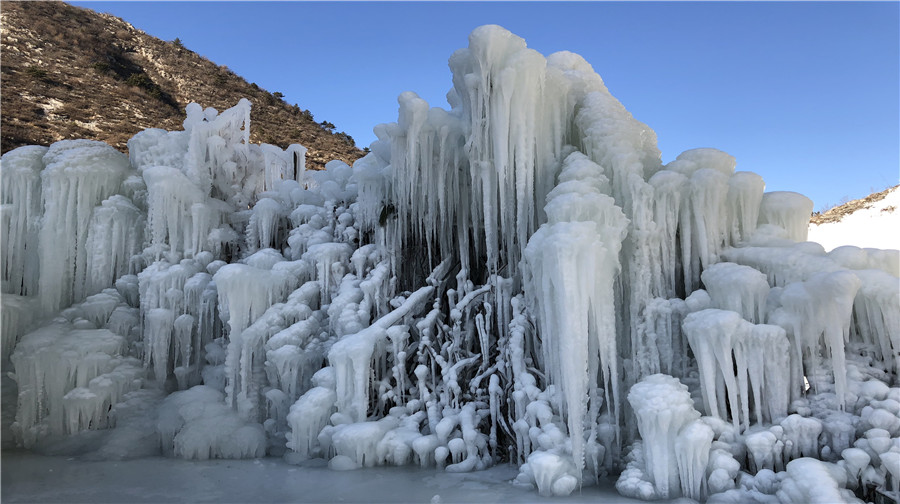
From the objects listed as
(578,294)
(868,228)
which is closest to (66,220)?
(578,294)

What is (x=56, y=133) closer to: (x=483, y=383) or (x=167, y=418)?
(x=167, y=418)

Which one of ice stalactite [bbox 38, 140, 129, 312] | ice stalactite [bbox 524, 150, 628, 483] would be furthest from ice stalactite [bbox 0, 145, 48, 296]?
ice stalactite [bbox 524, 150, 628, 483]

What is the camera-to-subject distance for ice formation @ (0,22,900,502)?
635cm

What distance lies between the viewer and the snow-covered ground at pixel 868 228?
16.7m

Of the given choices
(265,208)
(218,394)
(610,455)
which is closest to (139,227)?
(265,208)

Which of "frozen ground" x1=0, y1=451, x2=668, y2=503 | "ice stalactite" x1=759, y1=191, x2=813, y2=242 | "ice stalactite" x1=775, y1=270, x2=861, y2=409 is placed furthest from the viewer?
"ice stalactite" x1=759, y1=191, x2=813, y2=242

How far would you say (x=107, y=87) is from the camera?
25.5 m

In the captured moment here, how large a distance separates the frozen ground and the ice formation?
39 centimetres

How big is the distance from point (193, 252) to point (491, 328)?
6652 mm

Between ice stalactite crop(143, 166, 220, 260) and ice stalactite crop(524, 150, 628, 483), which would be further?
ice stalactite crop(143, 166, 220, 260)

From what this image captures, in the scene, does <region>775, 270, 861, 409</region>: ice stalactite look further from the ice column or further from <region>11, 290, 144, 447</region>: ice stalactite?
<region>11, 290, 144, 447</region>: ice stalactite

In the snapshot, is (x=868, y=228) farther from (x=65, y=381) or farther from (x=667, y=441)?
(x=65, y=381)

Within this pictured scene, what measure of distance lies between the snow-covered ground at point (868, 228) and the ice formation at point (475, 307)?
38.2 feet

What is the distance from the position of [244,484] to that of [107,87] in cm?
2552
